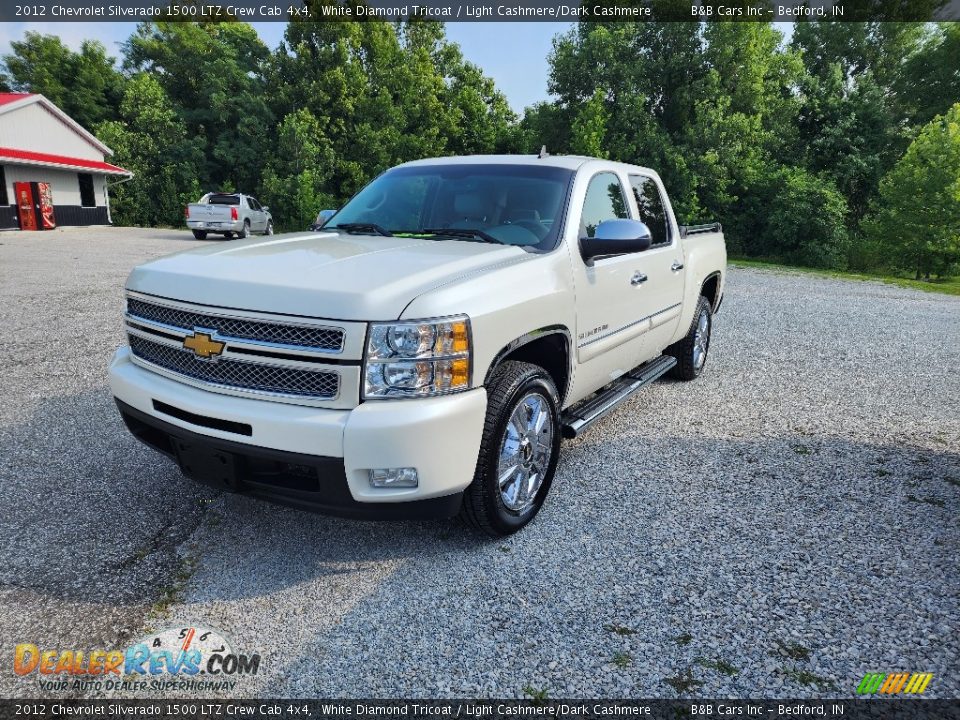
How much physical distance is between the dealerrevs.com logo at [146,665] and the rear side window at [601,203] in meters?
2.83

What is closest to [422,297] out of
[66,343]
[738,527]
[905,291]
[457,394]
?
[457,394]

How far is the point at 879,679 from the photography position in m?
2.37

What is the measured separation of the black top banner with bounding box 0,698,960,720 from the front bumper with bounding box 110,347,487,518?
74 cm

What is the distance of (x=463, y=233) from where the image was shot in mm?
3818

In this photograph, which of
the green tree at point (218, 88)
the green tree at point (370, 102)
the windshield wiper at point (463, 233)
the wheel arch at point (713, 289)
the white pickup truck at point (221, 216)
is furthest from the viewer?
the green tree at point (218, 88)

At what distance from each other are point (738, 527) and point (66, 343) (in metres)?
7.35

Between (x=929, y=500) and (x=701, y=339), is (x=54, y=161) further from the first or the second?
(x=929, y=500)

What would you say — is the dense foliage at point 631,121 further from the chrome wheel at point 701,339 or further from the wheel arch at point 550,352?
the wheel arch at point 550,352

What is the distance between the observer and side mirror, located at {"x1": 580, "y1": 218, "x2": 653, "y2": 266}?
3.57 metres

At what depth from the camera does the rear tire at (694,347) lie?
6.09 metres

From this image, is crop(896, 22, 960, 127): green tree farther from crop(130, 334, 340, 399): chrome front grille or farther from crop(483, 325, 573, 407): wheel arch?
crop(130, 334, 340, 399): chrome front grille

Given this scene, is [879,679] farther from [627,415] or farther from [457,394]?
[627,415]

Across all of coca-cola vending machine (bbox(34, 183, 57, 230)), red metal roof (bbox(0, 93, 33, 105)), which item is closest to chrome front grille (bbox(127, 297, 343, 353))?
coca-cola vending machine (bbox(34, 183, 57, 230))

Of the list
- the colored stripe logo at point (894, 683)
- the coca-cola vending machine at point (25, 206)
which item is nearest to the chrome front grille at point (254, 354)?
the colored stripe logo at point (894, 683)
